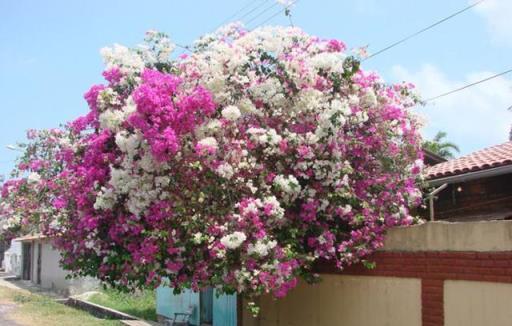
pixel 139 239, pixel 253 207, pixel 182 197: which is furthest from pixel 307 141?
pixel 139 239

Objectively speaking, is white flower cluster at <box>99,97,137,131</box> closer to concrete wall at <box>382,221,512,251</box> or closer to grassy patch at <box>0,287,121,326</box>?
concrete wall at <box>382,221,512,251</box>

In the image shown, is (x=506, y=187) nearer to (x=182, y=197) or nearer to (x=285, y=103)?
(x=285, y=103)

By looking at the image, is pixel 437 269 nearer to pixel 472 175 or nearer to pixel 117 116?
pixel 472 175

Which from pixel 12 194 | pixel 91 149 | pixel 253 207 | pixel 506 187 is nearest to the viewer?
pixel 253 207

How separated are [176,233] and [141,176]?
0.94 m

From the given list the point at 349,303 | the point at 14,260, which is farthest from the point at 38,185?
the point at 14,260

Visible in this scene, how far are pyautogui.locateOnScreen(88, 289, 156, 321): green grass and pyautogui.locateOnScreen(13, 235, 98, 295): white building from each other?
3.15m

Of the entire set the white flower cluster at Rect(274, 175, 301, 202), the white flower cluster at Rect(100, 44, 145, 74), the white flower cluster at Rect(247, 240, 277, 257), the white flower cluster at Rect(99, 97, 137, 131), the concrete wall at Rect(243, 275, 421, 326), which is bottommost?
the concrete wall at Rect(243, 275, 421, 326)

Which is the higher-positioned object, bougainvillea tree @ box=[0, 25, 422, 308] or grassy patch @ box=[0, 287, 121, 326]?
bougainvillea tree @ box=[0, 25, 422, 308]

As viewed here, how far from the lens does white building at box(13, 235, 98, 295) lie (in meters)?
28.9

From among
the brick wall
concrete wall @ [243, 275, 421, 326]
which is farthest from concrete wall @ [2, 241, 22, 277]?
the brick wall

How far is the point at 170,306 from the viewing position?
1753 cm

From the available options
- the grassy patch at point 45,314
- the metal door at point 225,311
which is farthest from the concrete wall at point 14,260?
the metal door at point 225,311

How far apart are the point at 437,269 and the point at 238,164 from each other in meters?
2.99
